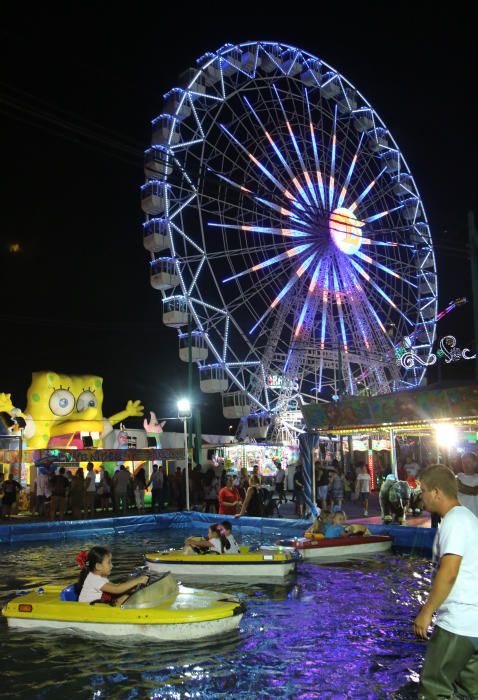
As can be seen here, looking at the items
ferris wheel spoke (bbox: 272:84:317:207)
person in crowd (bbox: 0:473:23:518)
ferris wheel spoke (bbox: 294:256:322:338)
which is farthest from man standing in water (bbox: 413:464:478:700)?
ferris wheel spoke (bbox: 272:84:317:207)

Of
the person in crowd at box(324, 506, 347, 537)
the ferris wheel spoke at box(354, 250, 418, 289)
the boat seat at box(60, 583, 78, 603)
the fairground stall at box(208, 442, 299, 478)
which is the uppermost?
the ferris wheel spoke at box(354, 250, 418, 289)

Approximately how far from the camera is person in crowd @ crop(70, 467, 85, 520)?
835 inches

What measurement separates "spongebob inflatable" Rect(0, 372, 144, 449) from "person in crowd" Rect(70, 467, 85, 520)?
847 centimetres

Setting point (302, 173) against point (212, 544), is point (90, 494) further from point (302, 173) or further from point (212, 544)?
point (302, 173)

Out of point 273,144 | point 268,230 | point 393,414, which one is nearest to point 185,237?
point 268,230

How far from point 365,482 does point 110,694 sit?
15592mm

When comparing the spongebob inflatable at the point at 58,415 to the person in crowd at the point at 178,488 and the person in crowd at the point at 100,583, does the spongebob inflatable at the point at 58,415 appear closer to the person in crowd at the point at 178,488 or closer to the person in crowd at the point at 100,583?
the person in crowd at the point at 178,488

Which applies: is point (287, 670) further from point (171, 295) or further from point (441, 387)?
point (171, 295)

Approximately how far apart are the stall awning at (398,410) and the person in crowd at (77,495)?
7.31 meters

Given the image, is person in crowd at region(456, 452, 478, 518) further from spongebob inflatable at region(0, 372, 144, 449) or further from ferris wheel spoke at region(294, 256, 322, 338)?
spongebob inflatable at region(0, 372, 144, 449)

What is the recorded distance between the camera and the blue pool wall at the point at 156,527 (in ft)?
51.9

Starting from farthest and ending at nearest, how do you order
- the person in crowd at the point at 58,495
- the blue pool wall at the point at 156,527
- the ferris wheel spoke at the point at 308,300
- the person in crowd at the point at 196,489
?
the ferris wheel spoke at the point at 308,300
the person in crowd at the point at 196,489
the person in crowd at the point at 58,495
the blue pool wall at the point at 156,527

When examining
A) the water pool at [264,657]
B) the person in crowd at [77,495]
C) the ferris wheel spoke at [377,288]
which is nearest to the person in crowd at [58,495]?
the person in crowd at [77,495]

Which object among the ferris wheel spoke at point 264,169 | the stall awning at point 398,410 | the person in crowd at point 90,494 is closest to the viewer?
the stall awning at point 398,410
